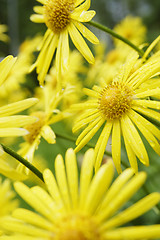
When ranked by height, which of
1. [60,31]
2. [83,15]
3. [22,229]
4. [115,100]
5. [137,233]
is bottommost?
[137,233]

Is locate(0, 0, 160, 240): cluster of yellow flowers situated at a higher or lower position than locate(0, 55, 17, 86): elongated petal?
lower

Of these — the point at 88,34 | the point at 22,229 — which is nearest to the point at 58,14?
the point at 88,34

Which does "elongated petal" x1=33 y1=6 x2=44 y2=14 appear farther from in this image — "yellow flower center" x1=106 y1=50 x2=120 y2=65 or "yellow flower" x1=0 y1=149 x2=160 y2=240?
"yellow flower center" x1=106 y1=50 x2=120 y2=65

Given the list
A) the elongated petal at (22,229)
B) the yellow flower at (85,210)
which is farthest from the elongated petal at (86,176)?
the elongated petal at (22,229)

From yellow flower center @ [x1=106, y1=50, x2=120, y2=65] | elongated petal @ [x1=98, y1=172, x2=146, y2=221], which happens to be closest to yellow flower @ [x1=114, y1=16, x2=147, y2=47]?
yellow flower center @ [x1=106, y1=50, x2=120, y2=65]

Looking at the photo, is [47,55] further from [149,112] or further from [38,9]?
[149,112]

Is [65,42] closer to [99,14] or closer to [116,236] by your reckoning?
[116,236]

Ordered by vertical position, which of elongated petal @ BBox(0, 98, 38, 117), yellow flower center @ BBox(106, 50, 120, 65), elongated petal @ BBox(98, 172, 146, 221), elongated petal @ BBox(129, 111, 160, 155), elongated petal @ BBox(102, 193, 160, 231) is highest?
yellow flower center @ BBox(106, 50, 120, 65)
